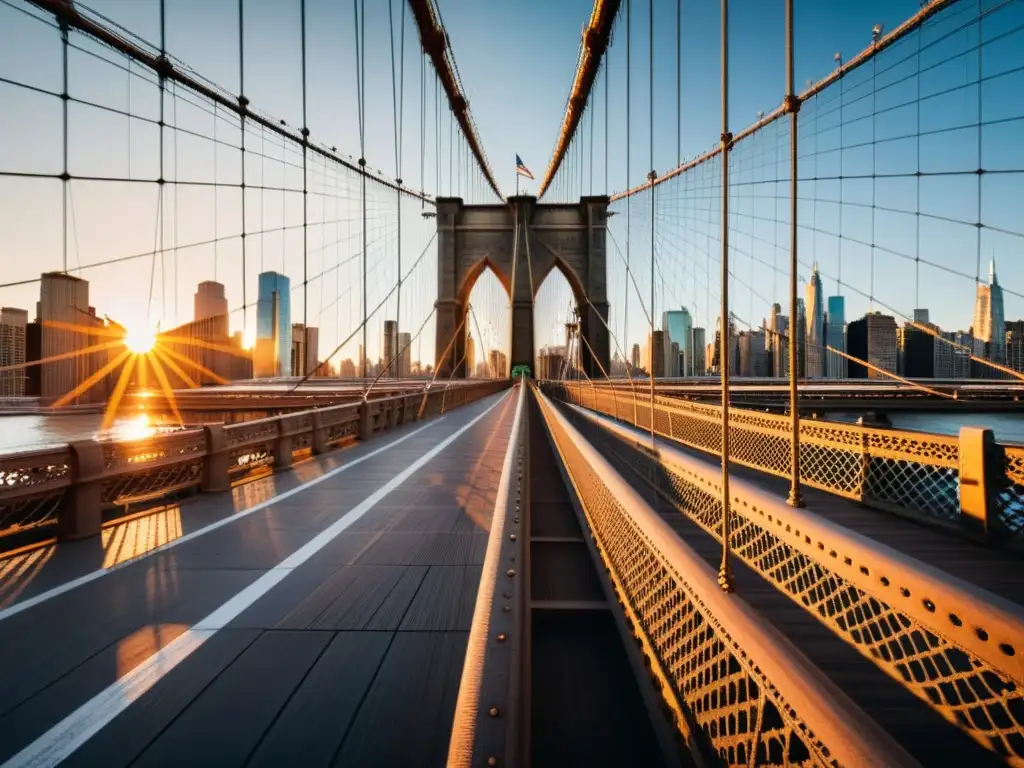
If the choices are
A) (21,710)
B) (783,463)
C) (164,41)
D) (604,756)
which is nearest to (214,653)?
(21,710)

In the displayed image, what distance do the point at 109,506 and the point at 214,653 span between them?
9.70 ft

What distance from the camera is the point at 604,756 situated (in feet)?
8.29

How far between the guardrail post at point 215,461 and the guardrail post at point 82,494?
5.03ft

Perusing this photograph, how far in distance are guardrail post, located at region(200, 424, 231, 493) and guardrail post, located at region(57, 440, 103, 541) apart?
1.53m

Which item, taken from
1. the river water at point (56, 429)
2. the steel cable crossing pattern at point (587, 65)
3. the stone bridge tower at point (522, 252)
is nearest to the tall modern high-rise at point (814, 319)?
the stone bridge tower at point (522, 252)

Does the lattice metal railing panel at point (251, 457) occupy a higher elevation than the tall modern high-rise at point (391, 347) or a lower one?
lower

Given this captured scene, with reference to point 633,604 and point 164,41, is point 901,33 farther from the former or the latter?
point 164,41

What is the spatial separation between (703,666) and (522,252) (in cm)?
4321

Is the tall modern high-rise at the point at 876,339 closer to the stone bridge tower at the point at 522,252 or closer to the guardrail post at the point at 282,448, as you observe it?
the stone bridge tower at the point at 522,252

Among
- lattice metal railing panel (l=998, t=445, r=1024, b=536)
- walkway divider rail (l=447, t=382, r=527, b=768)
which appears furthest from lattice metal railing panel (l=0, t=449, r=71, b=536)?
lattice metal railing panel (l=998, t=445, r=1024, b=536)

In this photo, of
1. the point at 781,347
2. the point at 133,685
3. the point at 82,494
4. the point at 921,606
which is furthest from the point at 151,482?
the point at 781,347

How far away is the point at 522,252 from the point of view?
43188mm

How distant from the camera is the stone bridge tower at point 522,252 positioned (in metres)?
42.0

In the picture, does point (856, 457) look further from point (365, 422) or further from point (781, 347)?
point (781, 347)
